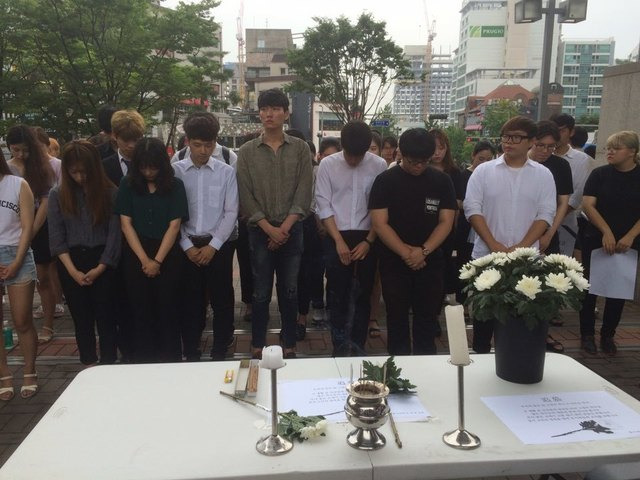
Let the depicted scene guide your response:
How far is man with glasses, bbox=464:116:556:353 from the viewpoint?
12.0ft

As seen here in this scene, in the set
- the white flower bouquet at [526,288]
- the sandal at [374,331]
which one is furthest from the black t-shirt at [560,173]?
the white flower bouquet at [526,288]

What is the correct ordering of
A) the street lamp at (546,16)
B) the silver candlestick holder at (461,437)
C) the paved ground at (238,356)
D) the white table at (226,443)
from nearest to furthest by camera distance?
the white table at (226,443) → the silver candlestick holder at (461,437) → the paved ground at (238,356) → the street lamp at (546,16)

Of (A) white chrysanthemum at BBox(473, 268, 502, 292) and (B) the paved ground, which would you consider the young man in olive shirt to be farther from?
(A) white chrysanthemum at BBox(473, 268, 502, 292)

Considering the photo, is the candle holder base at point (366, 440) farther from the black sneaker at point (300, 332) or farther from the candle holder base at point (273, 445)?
the black sneaker at point (300, 332)

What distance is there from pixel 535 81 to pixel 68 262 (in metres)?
107

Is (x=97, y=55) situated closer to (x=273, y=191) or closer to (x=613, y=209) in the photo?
(x=273, y=191)

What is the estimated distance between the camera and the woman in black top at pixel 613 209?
13.5 ft

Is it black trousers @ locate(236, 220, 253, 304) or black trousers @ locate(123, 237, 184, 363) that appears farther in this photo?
black trousers @ locate(236, 220, 253, 304)

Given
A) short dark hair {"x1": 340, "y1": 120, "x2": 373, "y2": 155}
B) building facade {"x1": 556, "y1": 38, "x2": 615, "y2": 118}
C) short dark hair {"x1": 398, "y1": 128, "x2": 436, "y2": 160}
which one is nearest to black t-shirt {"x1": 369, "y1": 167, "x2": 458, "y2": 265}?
short dark hair {"x1": 398, "y1": 128, "x2": 436, "y2": 160}

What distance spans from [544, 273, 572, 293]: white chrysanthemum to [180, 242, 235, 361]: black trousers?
2.40 meters

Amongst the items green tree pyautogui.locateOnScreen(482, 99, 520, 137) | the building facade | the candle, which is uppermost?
the building facade

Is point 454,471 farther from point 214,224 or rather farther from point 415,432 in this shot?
point 214,224

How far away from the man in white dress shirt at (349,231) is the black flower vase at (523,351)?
6.12 feet

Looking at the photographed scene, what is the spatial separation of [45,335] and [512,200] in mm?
4018
